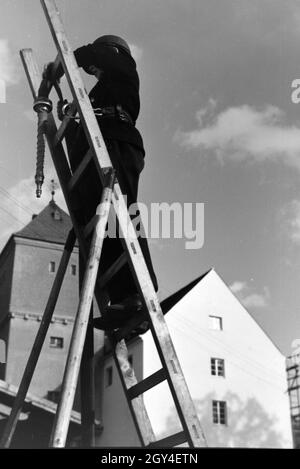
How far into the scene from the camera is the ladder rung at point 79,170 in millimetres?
3235

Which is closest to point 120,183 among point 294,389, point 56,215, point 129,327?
point 129,327

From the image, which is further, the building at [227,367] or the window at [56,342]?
the window at [56,342]

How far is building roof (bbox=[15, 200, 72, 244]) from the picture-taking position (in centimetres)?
3086

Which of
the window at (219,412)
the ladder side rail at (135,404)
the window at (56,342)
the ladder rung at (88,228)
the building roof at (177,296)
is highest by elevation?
the building roof at (177,296)

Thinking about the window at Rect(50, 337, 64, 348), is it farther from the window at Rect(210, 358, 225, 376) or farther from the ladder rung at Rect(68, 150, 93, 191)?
the ladder rung at Rect(68, 150, 93, 191)

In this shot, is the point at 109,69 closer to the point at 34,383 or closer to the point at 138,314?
the point at 138,314

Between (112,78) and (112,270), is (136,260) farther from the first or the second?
(112,78)

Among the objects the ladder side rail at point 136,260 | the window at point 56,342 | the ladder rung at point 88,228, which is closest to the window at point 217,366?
the window at point 56,342

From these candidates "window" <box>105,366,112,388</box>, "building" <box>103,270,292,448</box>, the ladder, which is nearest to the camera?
the ladder

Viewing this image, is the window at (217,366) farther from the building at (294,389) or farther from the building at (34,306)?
the building at (34,306)

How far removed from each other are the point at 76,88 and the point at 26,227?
29.2 m

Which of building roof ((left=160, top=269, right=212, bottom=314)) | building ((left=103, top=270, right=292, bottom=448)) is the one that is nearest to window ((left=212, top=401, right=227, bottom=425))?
building ((left=103, top=270, right=292, bottom=448))

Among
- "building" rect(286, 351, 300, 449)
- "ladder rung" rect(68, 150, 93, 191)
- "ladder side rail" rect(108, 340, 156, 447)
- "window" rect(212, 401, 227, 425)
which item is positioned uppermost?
"building" rect(286, 351, 300, 449)

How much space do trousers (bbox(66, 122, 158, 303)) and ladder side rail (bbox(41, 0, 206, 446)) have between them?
0.32 m
